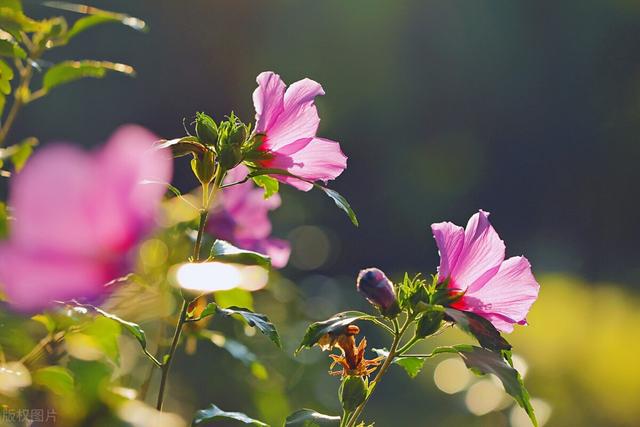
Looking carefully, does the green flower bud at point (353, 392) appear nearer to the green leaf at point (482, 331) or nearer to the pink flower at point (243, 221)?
the green leaf at point (482, 331)

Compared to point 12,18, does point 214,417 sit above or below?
below

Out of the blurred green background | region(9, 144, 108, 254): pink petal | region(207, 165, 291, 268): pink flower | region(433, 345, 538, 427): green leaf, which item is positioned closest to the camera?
region(9, 144, 108, 254): pink petal

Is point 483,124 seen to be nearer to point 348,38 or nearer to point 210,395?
point 348,38

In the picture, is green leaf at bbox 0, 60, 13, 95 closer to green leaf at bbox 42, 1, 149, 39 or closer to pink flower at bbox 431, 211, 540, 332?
green leaf at bbox 42, 1, 149, 39

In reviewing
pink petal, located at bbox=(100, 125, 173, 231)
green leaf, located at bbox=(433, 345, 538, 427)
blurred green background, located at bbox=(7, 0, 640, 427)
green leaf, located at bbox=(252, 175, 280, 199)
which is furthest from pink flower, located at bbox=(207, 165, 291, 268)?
blurred green background, located at bbox=(7, 0, 640, 427)

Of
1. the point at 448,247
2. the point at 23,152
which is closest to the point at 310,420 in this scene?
the point at 448,247

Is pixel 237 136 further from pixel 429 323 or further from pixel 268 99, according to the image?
pixel 429 323
